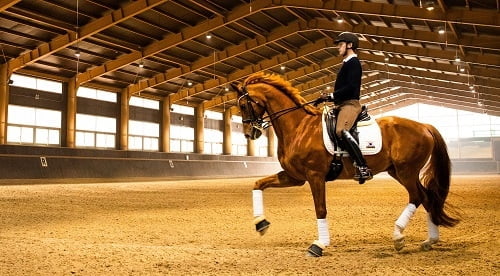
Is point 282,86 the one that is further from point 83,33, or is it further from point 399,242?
point 83,33

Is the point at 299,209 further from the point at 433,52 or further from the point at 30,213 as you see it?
the point at 433,52

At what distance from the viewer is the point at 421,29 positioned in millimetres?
26453

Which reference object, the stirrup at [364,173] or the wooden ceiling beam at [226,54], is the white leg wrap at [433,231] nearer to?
the stirrup at [364,173]

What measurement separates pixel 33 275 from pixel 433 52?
3036 cm

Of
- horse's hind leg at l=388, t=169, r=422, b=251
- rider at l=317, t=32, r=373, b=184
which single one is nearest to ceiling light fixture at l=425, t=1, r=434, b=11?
rider at l=317, t=32, r=373, b=184

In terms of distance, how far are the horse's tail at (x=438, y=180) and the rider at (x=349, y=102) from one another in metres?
1.17

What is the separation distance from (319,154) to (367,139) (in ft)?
2.32

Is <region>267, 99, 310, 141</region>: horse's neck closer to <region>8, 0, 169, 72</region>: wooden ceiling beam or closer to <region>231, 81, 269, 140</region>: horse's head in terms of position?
<region>231, 81, 269, 140</region>: horse's head

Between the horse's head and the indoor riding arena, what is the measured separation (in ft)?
0.07

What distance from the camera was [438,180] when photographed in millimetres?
6039

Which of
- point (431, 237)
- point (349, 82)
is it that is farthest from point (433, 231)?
point (349, 82)

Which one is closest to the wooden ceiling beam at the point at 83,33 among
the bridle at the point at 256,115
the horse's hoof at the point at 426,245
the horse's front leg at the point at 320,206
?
the bridle at the point at 256,115

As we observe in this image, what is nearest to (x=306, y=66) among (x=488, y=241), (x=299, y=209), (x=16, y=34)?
(x=16, y=34)

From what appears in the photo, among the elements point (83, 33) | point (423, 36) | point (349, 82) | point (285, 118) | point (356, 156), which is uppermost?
point (83, 33)
